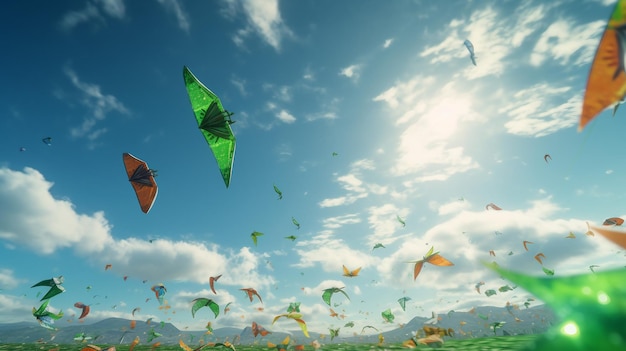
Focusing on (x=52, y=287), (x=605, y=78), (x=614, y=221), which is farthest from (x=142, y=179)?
(x=614, y=221)

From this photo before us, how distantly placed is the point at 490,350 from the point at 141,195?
9624 mm

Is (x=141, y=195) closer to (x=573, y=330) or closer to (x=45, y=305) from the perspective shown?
(x=45, y=305)

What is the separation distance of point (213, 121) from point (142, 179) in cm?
373

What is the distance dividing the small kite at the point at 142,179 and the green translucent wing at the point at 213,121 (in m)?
2.76

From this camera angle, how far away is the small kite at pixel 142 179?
29.1 feet

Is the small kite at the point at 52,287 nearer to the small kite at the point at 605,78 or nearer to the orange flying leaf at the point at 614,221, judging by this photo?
the small kite at the point at 605,78

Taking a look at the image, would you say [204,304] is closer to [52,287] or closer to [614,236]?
[52,287]

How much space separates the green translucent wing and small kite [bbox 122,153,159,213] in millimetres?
2763

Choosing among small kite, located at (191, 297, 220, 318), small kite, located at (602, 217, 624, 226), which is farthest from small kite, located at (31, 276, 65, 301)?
small kite, located at (602, 217, 624, 226)

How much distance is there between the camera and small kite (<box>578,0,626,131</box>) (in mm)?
2072

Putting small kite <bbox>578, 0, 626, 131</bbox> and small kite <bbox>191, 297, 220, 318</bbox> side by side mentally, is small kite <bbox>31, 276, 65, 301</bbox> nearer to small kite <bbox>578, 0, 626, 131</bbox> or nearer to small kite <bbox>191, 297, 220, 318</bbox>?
small kite <bbox>191, 297, 220, 318</bbox>

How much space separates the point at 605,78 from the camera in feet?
6.91

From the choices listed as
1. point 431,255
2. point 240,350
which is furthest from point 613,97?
point 240,350

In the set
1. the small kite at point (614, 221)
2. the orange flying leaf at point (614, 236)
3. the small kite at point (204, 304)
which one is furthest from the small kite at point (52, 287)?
the small kite at point (614, 221)
